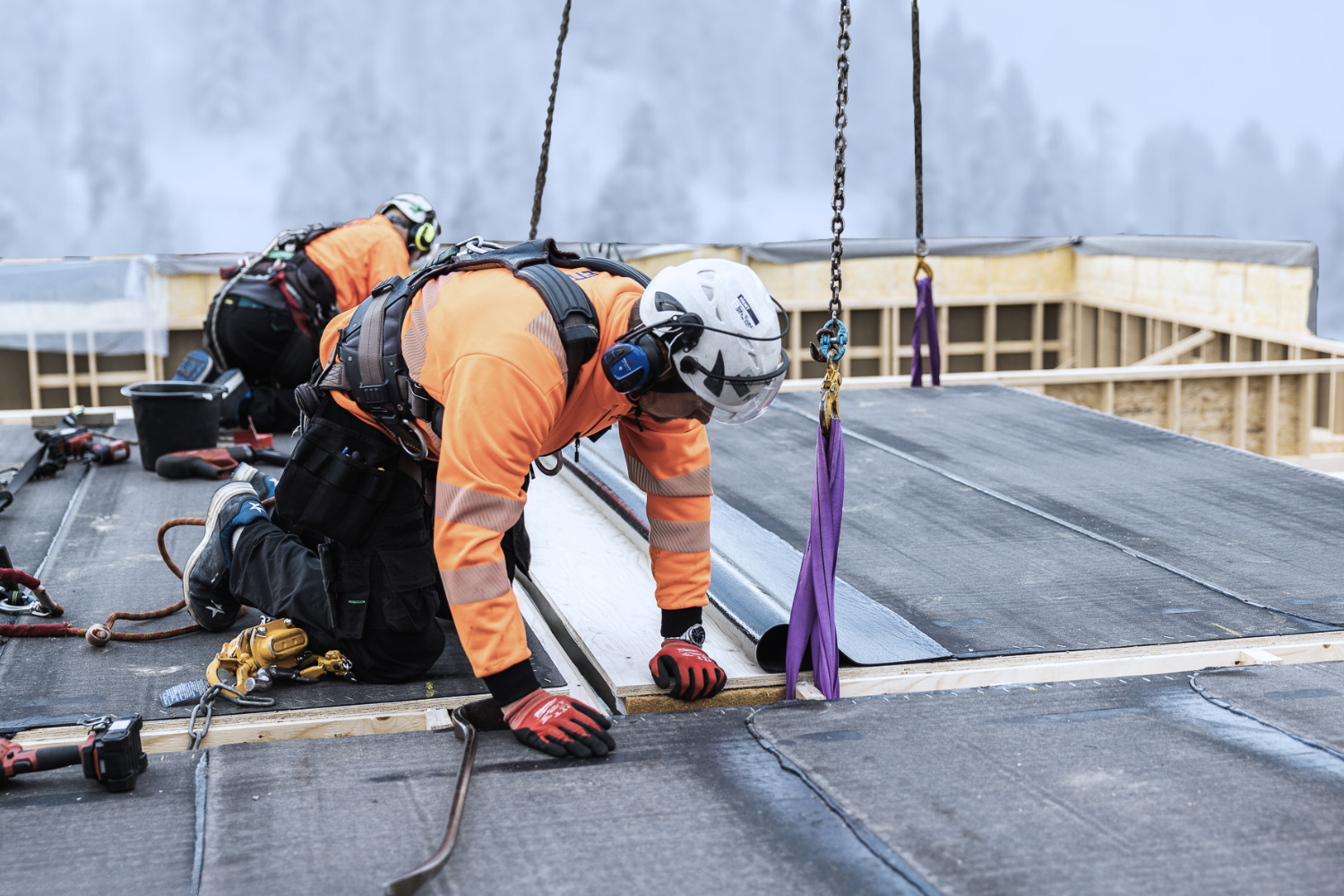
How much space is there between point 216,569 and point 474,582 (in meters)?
1.32

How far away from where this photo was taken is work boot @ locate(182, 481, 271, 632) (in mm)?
3602

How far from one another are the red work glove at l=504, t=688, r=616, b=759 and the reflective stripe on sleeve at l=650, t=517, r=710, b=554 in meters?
0.55

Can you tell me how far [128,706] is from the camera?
10.1 feet

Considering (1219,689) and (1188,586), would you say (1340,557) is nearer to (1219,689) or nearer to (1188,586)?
(1188,586)

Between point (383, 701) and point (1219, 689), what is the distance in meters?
2.13

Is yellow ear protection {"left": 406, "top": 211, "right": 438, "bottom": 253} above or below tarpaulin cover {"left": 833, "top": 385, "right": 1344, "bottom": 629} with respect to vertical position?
above

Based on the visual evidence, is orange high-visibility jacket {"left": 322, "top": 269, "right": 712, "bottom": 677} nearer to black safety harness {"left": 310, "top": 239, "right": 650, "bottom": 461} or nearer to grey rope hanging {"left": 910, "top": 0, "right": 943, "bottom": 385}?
black safety harness {"left": 310, "top": 239, "right": 650, "bottom": 461}

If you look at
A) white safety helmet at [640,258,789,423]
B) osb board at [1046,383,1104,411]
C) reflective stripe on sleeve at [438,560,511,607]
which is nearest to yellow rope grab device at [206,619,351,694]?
reflective stripe on sleeve at [438,560,511,607]

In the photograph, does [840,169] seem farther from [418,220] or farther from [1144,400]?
[1144,400]

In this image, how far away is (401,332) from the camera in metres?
3.02

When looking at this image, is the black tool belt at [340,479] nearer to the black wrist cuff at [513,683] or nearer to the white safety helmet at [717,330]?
the black wrist cuff at [513,683]

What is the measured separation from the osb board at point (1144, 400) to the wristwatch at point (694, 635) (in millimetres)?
5370

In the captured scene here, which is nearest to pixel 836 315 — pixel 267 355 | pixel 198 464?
pixel 198 464

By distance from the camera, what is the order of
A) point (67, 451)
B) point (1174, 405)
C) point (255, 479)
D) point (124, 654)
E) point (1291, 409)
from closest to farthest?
point (124, 654), point (255, 479), point (67, 451), point (1174, 405), point (1291, 409)
